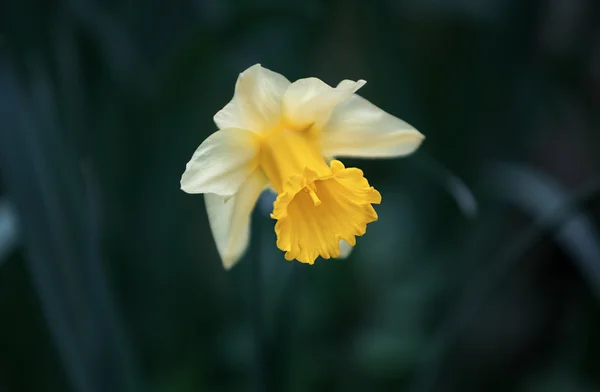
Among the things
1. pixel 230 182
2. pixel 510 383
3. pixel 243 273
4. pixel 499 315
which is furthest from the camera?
pixel 499 315

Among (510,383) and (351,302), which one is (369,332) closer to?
(351,302)

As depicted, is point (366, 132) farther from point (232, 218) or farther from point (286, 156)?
point (232, 218)

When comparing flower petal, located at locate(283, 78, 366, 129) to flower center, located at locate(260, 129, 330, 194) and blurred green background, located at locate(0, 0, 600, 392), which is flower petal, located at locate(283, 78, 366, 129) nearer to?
flower center, located at locate(260, 129, 330, 194)

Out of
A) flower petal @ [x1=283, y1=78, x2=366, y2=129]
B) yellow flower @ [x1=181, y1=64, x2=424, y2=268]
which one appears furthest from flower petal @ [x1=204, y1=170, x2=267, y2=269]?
flower petal @ [x1=283, y1=78, x2=366, y2=129]

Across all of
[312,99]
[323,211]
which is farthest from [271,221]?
[312,99]

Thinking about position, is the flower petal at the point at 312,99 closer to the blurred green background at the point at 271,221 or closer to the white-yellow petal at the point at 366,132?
the white-yellow petal at the point at 366,132

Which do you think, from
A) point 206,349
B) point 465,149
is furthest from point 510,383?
point 206,349

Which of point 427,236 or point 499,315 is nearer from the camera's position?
point 427,236
